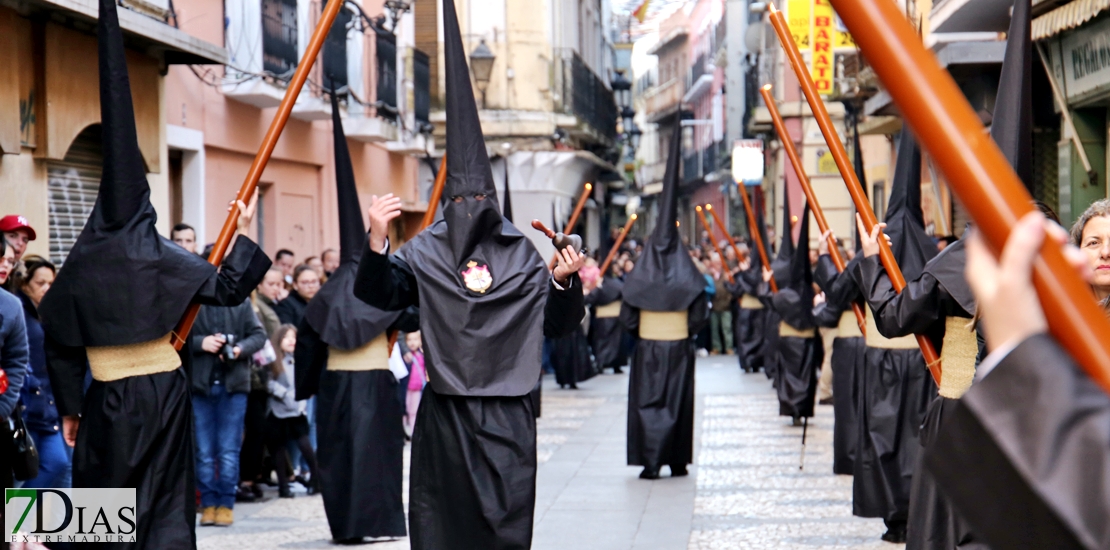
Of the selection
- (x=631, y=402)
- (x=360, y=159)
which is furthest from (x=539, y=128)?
(x=631, y=402)

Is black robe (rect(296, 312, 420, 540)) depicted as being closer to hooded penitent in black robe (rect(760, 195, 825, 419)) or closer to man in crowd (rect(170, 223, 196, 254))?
man in crowd (rect(170, 223, 196, 254))

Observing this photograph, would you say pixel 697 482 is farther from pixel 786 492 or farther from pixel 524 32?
pixel 524 32

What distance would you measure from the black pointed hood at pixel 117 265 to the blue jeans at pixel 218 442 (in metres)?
2.93

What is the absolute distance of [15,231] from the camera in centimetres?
714

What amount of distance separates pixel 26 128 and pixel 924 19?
36.9 ft

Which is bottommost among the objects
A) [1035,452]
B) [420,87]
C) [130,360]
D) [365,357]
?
[365,357]

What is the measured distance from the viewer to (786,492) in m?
10.1

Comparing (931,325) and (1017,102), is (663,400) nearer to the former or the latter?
(931,325)

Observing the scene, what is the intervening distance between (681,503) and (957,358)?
15.3 ft

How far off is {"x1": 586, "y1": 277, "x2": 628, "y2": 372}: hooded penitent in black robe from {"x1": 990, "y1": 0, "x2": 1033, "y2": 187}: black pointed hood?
15015mm

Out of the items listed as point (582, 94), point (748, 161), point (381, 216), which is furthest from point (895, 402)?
point (582, 94)

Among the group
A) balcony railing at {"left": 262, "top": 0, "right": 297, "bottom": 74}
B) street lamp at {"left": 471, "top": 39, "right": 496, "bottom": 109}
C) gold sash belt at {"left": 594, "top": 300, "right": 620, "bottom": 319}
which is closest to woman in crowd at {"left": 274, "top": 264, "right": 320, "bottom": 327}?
balcony railing at {"left": 262, "top": 0, "right": 297, "bottom": 74}

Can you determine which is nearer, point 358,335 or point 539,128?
point 358,335

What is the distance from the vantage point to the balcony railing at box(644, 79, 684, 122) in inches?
2709
